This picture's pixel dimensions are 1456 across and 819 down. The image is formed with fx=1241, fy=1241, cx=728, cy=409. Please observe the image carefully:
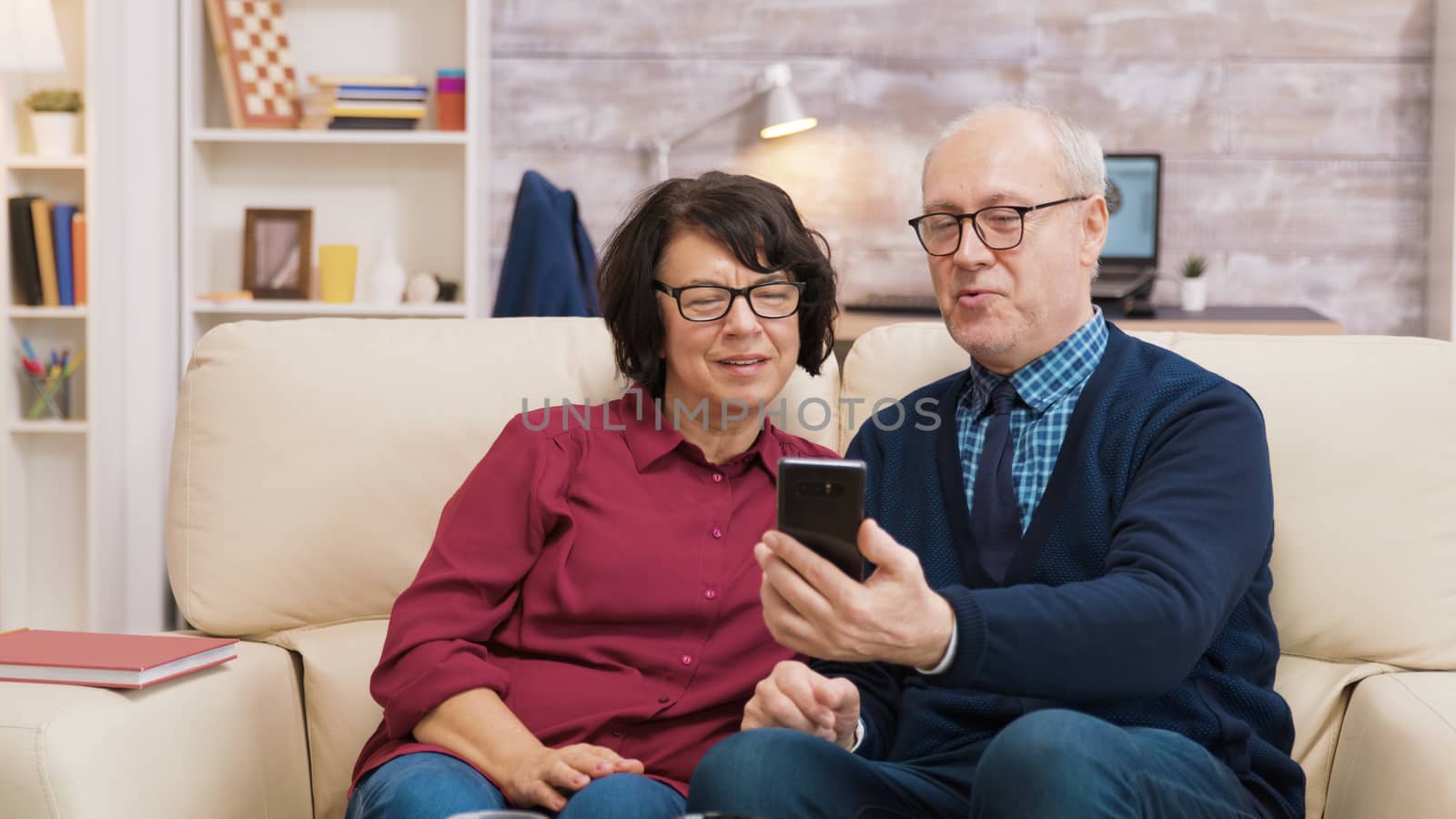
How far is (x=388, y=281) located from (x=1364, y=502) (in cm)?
274

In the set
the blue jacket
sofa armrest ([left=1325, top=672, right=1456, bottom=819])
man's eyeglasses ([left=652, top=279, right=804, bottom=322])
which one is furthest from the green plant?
sofa armrest ([left=1325, top=672, right=1456, bottom=819])

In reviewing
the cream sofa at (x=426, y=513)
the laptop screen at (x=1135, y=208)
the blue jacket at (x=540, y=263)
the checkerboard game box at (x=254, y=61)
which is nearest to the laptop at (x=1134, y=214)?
the laptop screen at (x=1135, y=208)

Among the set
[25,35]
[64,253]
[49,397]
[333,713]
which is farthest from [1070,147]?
[49,397]

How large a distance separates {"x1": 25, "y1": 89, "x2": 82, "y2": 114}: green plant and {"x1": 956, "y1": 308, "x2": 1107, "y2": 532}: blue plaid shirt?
108 inches

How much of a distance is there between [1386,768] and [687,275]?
97 centimetres

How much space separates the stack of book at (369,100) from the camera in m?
3.53

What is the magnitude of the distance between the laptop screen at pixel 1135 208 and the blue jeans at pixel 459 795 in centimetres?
278

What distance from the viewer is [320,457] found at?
171 centimetres

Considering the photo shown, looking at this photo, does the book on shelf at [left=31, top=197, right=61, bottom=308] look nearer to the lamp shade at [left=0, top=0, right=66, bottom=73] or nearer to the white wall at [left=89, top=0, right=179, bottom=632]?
the white wall at [left=89, top=0, right=179, bottom=632]

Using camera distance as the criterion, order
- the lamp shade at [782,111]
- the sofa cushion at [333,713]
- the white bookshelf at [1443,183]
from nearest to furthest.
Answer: the sofa cushion at [333,713], the white bookshelf at [1443,183], the lamp shade at [782,111]

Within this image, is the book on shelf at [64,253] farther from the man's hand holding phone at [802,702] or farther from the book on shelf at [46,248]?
the man's hand holding phone at [802,702]

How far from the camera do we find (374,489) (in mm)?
1704

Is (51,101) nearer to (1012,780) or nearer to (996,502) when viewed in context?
(996,502)

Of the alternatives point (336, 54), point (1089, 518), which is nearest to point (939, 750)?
point (1089, 518)
